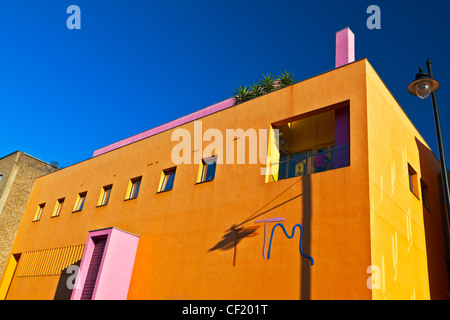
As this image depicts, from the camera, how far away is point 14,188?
2169cm

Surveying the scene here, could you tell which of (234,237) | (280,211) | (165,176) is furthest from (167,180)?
(280,211)

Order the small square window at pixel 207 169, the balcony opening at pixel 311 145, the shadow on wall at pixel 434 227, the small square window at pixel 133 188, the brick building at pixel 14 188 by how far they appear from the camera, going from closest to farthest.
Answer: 1. the balcony opening at pixel 311 145
2. the shadow on wall at pixel 434 227
3. the small square window at pixel 207 169
4. the small square window at pixel 133 188
5. the brick building at pixel 14 188

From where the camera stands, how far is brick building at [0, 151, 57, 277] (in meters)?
20.5

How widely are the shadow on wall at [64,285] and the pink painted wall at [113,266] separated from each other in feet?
7.99

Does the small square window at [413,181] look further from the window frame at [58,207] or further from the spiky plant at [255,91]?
the window frame at [58,207]

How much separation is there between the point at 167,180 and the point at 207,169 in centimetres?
203

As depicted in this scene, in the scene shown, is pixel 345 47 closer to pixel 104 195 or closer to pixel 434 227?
pixel 434 227

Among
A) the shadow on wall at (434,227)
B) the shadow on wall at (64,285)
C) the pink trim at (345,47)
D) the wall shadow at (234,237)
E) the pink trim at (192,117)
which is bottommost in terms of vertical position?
the shadow on wall at (64,285)

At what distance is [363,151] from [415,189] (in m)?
4.03

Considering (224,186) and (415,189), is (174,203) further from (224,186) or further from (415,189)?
(415,189)

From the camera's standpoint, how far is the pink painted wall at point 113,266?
11922 mm

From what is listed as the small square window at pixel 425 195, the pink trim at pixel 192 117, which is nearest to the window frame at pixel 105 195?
the pink trim at pixel 192 117
